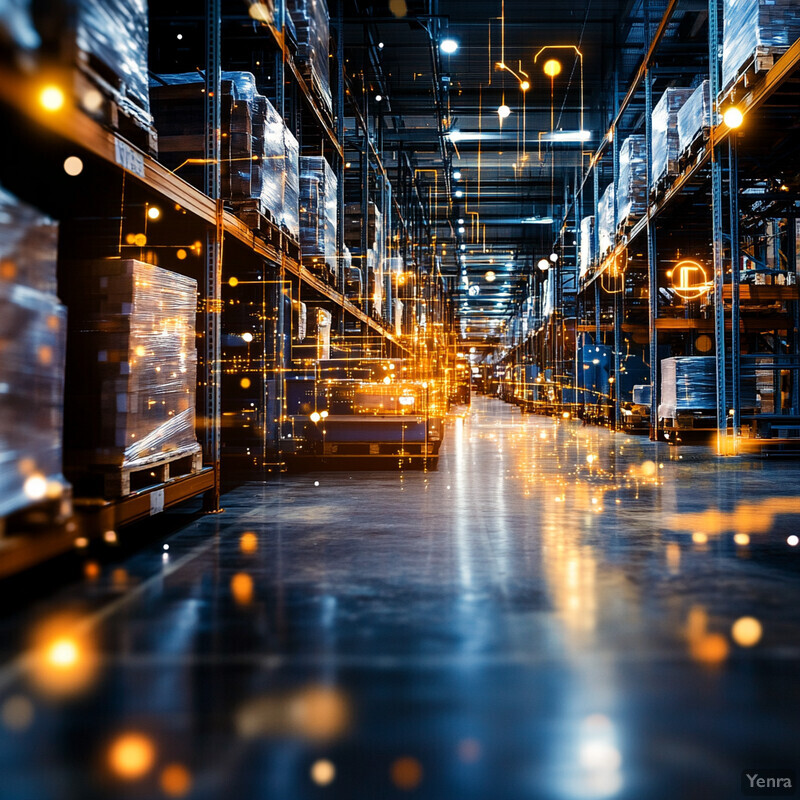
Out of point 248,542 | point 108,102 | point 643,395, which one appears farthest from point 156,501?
point 643,395

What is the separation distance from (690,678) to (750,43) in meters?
8.45

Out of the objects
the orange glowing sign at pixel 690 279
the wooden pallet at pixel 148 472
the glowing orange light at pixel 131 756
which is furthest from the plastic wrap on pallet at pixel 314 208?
the glowing orange light at pixel 131 756

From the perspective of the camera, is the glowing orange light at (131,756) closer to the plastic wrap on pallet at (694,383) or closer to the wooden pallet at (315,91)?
the wooden pallet at (315,91)

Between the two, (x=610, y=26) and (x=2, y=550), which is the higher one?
(x=610, y=26)

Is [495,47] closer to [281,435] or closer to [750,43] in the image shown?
[750,43]

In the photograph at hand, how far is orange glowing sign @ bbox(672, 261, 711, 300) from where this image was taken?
13.1m

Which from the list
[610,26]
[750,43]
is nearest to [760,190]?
[610,26]

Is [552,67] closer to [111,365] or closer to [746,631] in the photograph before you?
[111,365]

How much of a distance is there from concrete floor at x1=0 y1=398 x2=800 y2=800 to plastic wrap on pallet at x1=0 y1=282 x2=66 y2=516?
0.60m

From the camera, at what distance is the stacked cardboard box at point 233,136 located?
642cm

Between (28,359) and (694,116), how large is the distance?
1053cm

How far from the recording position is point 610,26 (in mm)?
15570

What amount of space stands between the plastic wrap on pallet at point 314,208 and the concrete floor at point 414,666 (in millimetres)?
5578

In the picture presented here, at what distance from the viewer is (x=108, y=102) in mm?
3693
